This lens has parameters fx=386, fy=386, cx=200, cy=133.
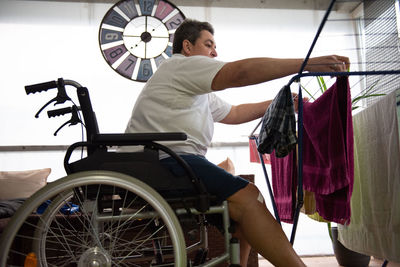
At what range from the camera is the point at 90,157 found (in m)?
1.11

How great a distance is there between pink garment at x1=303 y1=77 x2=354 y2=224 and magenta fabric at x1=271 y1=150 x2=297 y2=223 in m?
0.13

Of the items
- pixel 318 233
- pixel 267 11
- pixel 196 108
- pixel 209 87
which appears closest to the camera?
pixel 209 87

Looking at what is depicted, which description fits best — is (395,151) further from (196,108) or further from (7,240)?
(7,240)

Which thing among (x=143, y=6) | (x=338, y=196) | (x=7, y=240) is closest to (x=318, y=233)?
(x=338, y=196)

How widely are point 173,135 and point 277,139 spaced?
0.35 metres

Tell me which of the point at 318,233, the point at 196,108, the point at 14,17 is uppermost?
the point at 14,17

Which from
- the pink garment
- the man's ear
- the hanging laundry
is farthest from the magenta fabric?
the man's ear

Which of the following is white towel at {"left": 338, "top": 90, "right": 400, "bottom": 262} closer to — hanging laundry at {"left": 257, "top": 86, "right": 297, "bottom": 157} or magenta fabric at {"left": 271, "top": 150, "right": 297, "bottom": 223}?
magenta fabric at {"left": 271, "top": 150, "right": 297, "bottom": 223}

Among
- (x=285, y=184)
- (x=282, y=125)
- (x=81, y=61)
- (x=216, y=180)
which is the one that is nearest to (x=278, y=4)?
(x=81, y=61)

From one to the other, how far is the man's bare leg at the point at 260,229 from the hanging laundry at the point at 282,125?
0.55 ft

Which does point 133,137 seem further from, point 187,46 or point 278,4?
point 278,4

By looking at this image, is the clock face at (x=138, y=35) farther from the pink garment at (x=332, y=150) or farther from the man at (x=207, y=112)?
the pink garment at (x=332, y=150)

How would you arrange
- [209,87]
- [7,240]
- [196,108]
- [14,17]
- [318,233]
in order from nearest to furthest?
1. [7,240]
2. [209,87]
3. [196,108]
4. [318,233]
5. [14,17]

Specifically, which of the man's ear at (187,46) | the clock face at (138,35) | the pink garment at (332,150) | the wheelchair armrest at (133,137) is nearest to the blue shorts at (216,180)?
the wheelchair armrest at (133,137)
